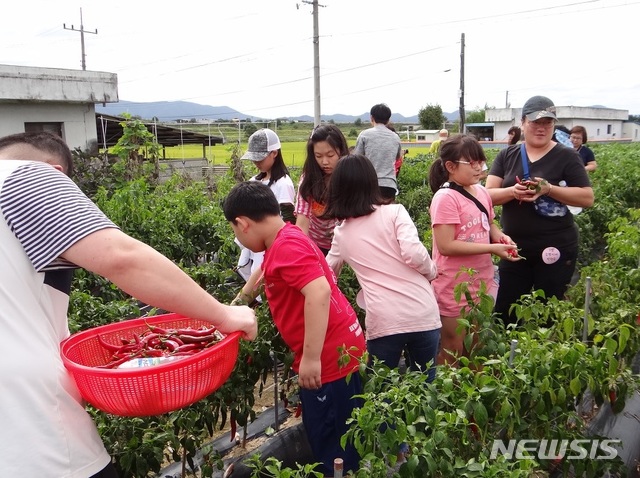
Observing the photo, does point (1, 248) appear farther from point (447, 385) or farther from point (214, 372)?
point (447, 385)

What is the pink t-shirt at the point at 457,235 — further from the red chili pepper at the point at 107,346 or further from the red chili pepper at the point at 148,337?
the red chili pepper at the point at 107,346

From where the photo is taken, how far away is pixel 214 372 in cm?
174

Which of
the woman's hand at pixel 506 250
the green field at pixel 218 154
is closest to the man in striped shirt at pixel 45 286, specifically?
Answer: the woman's hand at pixel 506 250

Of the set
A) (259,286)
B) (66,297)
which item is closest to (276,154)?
(259,286)

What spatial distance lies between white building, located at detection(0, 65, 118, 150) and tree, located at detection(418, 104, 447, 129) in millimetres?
48152

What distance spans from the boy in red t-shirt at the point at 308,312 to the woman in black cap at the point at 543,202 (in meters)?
1.51

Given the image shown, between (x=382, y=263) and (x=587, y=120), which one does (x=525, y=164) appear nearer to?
(x=382, y=263)

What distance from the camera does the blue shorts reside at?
8.27 feet

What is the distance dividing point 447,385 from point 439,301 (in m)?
1.45

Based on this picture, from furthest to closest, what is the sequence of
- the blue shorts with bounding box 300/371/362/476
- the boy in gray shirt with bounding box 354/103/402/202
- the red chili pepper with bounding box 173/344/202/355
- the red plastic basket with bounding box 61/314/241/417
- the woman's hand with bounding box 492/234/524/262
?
the boy in gray shirt with bounding box 354/103/402/202 < the woman's hand with bounding box 492/234/524/262 < the blue shorts with bounding box 300/371/362/476 < the red chili pepper with bounding box 173/344/202/355 < the red plastic basket with bounding box 61/314/241/417

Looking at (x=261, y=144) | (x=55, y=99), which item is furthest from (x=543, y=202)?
(x=55, y=99)

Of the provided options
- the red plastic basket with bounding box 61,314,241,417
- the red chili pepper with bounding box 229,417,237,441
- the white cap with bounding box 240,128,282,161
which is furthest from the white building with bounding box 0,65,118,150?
the red plastic basket with bounding box 61,314,241,417

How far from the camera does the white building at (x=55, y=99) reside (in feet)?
40.3

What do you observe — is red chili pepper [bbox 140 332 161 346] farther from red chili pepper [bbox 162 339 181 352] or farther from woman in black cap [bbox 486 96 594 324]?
woman in black cap [bbox 486 96 594 324]
